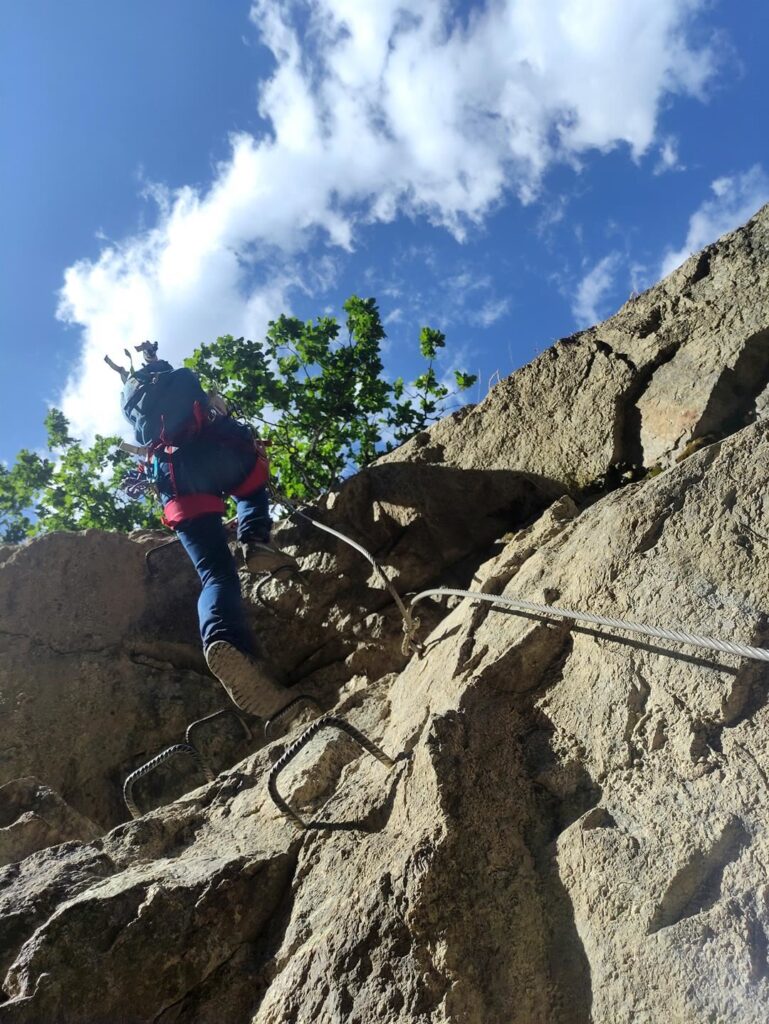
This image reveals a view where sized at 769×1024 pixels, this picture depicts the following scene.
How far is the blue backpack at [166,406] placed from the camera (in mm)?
5812

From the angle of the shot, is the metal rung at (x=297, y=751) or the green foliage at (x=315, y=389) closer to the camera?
the metal rung at (x=297, y=751)

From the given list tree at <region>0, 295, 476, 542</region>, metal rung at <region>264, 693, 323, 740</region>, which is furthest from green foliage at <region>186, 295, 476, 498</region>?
metal rung at <region>264, 693, 323, 740</region>

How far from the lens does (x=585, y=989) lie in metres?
2.44

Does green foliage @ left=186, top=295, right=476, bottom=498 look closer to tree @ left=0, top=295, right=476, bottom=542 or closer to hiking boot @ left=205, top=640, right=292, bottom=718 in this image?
tree @ left=0, top=295, right=476, bottom=542

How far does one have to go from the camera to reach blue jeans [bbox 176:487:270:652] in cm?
495

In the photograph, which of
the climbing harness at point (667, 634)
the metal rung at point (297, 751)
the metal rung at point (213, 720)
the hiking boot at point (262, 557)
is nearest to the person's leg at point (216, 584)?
the hiking boot at point (262, 557)

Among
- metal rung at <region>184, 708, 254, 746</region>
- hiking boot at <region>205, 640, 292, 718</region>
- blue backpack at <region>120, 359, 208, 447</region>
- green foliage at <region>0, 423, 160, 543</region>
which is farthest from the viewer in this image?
green foliage at <region>0, 423, 160, 543</region>

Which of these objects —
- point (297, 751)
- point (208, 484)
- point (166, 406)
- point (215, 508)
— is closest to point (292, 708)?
point (215, 508)

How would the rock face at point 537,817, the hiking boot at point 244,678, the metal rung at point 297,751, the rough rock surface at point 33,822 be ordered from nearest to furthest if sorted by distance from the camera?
Result: the rock face at point 537,817 < the metal rung at point 297,751 < the rough rock surface at point 33,822 < the hiking boot at point 244,678

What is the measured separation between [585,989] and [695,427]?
312 cm

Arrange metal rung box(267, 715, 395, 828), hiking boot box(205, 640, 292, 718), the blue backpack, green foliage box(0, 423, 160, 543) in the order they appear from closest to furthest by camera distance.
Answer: metal rung box(267, 715, 395, 828)
hiking boot box(205, 640, 292, 718)
the blue backpack
green foliage box(0, 423, 160, 543)

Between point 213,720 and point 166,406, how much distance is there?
7.29 feet

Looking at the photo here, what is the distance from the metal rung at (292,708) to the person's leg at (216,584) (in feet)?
2.30

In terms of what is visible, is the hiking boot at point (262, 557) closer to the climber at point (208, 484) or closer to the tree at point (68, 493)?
the climber at point (208, 484)
